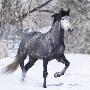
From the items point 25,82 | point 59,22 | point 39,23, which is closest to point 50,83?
point 25,82

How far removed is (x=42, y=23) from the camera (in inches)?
575

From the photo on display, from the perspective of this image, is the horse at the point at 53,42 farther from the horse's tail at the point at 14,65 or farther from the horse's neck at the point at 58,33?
the horse's tail at the point at 14,65

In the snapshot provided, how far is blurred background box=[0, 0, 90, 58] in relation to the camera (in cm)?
1354

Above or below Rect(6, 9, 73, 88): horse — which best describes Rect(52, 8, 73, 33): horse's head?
above

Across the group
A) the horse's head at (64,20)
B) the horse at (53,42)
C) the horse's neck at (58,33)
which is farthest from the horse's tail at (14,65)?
the horse's head at (64,20)

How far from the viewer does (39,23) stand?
1448 centimetres

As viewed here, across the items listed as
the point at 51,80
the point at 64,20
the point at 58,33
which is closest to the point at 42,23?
the point at 51,80

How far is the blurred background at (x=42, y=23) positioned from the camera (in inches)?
533

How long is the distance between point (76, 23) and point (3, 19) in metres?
2.79

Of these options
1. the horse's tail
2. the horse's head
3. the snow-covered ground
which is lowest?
the snow-covered ground

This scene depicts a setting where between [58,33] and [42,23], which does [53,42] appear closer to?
[58,33]

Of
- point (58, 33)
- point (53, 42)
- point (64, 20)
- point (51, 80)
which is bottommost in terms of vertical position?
point (51, 80)

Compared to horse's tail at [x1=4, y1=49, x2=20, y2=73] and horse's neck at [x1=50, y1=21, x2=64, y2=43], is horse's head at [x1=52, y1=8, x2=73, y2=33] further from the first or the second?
horse's tail at [x1=4, y1=49, x2=20, y2=73]

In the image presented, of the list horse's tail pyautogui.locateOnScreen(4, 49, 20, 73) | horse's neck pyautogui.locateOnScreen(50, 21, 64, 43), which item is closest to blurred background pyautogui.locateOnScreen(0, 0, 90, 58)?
horse's tail pyautogui.locateOnScreen(4, 49, 20, 73)
